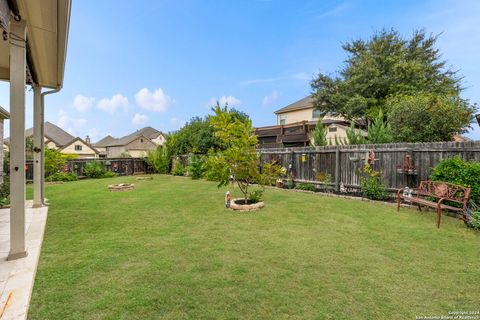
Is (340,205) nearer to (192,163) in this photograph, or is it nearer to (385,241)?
(385,241)

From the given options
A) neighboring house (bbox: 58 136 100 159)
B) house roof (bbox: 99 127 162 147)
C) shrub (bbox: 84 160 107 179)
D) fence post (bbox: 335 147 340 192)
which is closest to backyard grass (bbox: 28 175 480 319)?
fence post (bbox: 335 147 340 192)

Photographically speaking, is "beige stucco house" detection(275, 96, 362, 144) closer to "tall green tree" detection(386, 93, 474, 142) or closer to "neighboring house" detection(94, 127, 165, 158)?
"tall green tree" detection(386, 93, 474, 142)

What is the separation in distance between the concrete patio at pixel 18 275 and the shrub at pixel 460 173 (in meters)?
7.27

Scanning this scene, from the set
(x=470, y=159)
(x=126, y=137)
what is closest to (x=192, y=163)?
(x=470, y=159)

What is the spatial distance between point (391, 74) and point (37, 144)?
718 inches

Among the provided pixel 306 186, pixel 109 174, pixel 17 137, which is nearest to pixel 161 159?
pixel 109 174

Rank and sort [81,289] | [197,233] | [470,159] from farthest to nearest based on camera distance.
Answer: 1. [470,159]
2. [197,233]
3. [81,289]

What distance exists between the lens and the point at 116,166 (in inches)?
739

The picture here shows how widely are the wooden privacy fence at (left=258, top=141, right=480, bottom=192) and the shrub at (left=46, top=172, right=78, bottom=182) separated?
37.6ft

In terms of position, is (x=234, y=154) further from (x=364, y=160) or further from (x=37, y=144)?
(x=37, y=144)

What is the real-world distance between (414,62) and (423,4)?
6583 mm

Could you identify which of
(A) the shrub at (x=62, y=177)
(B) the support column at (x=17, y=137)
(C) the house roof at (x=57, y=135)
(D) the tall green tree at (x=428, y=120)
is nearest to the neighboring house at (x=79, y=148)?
(C) the house roof at (x=57, y=135)

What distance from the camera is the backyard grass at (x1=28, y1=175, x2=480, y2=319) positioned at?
2340 millimetres

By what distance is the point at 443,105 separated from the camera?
895 centimetres
